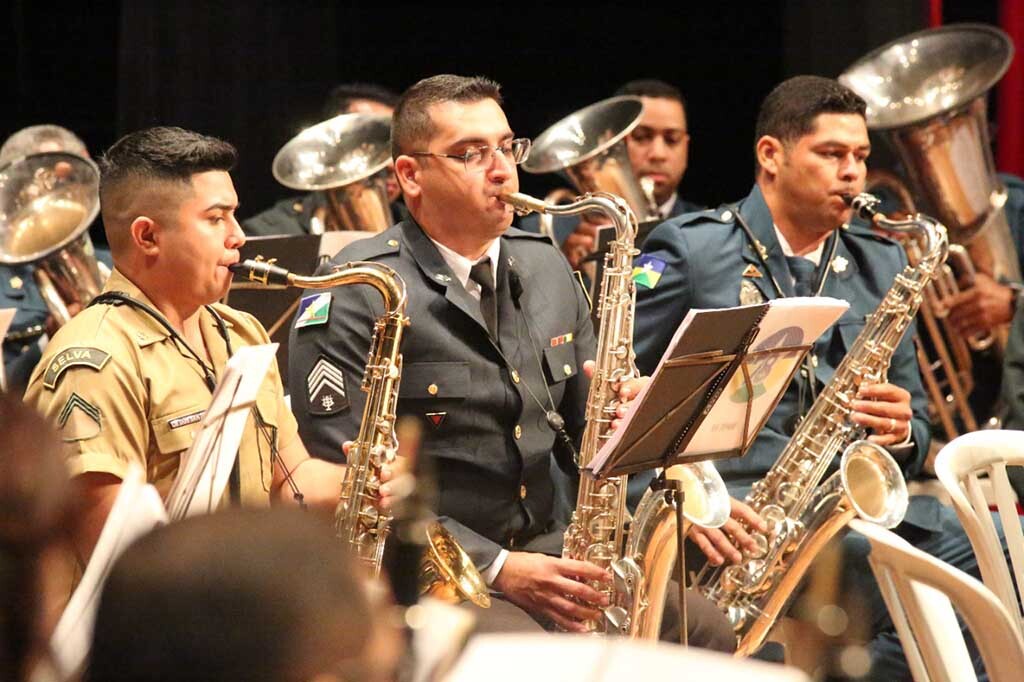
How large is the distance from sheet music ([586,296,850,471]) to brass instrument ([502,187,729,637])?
1.00 feet

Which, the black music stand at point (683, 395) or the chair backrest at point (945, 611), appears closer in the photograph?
the chair backrest at point (945, 611)

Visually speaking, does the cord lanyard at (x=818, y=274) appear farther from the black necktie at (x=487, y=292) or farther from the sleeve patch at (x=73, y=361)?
the sleeve patch at (x=73, y=361)

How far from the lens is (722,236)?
3.87 meters

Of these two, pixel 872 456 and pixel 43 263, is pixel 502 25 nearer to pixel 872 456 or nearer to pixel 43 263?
pixel 43 263

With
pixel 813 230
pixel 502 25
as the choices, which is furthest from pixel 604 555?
pixel 502 25

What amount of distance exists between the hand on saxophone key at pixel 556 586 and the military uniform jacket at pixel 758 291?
63 centimetres

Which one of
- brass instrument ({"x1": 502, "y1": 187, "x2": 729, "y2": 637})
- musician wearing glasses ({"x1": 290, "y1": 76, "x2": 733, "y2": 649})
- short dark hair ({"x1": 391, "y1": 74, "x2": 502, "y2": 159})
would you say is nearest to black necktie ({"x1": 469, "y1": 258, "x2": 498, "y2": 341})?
musician wearing glasses ({"x1": 290, "y1": 76, "x2": 733, "y2": 649})

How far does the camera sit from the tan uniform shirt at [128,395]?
252cm

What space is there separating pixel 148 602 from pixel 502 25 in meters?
5.96

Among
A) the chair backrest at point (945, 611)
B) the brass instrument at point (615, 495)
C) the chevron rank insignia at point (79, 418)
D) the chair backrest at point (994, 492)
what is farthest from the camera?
the brass instrument at point (615, 495)

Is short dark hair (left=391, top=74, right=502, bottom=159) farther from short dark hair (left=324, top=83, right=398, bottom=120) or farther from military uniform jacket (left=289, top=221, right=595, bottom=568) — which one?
short dark hair (left=324, top=83, right=398, bottom=120)

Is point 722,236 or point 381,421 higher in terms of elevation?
point 722,236

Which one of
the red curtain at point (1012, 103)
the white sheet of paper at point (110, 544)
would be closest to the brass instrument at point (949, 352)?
the red curtain at point (1012, 103)

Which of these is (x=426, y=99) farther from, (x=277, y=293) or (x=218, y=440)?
(x=218, y=440)
